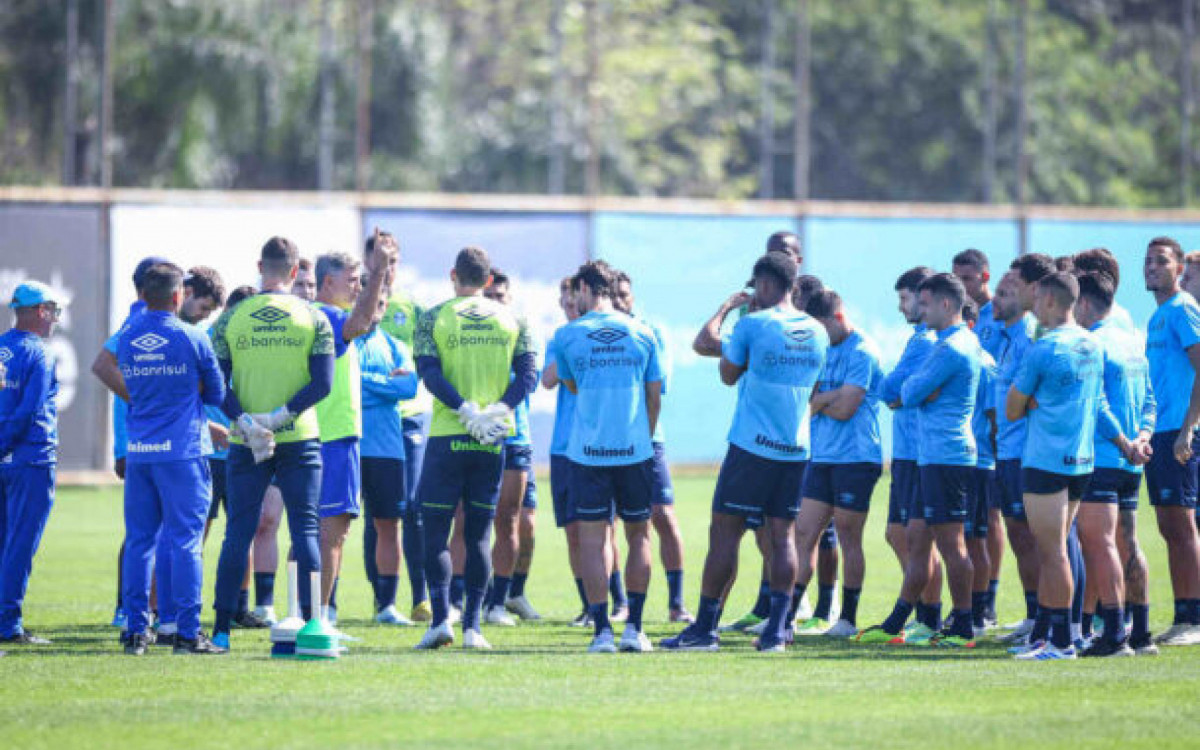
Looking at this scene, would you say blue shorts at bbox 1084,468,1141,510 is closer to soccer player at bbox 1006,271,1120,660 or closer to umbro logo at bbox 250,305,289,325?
soccer player at bbox 1006,271,1120,660

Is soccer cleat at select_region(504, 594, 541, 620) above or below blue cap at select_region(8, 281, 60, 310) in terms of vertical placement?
below

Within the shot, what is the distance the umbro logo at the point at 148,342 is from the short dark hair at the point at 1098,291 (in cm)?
566

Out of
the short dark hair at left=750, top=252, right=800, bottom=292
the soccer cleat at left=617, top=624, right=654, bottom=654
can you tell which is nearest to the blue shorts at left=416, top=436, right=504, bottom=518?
the soccer cleat at left=617, top=624, right=654, bottom=654

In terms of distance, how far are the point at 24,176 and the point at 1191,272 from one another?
26.4 meters

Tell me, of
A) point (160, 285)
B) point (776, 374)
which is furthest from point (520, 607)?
point (160, 285)

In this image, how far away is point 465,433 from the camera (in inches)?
442

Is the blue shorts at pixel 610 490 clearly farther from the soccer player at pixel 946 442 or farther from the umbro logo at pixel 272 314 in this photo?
the umbro logo at pixel 272 314

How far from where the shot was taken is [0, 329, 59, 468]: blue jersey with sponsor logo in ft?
38.4

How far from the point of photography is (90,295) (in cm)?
2400

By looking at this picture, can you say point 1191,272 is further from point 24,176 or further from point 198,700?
Result: point 24,176

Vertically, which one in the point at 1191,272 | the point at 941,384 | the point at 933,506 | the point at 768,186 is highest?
the point at 768,186

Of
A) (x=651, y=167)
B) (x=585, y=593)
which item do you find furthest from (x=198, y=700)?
(x=651, y=167)

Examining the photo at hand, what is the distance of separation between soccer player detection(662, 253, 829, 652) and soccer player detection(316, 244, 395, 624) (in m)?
2.38

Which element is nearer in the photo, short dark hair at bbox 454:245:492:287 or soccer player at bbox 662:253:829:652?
soccer player at bbox 662:253:829:652
